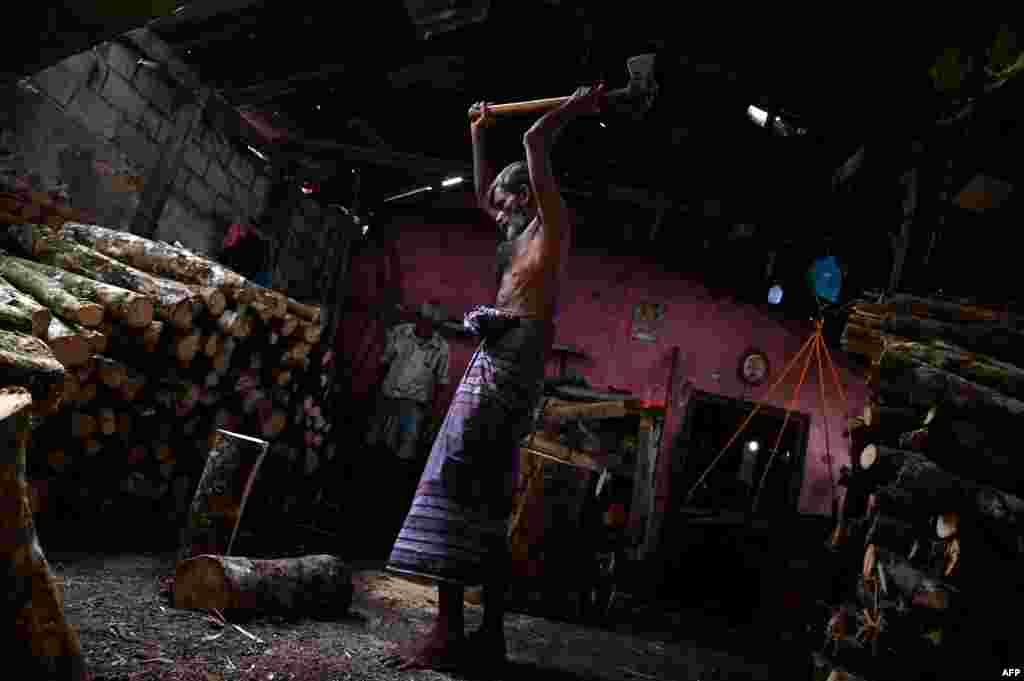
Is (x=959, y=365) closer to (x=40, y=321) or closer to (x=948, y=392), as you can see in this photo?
(x=948, y=392)

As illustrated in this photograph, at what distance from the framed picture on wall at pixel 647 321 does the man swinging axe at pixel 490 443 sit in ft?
20.0

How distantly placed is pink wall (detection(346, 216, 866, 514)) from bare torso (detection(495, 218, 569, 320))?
5804 mm

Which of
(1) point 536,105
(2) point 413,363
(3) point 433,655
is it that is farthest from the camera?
(2) point 413,363

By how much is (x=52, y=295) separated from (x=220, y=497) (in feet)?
5.17

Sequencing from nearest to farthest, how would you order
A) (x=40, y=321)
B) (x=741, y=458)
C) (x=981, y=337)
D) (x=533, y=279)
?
1. (x=40, y=321)
2. (x=533, y=279)
3. (x=981, y=337)
4. (x=741, y=458)

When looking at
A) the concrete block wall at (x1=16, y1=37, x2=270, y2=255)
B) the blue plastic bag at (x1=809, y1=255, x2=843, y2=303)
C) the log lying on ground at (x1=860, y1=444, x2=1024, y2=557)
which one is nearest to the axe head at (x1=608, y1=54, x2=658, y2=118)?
the log lying on ground at (x1=860, y1=444, x2=1024, y2=557)

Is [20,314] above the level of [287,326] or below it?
below

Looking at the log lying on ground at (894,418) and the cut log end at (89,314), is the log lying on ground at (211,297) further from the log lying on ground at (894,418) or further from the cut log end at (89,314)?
the log lying on ground at (894,418)

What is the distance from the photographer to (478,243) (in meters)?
9.73

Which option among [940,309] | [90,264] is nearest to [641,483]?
[940,309]

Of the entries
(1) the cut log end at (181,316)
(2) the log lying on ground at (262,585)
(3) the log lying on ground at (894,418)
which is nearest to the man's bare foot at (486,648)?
(2) the log lying on ground at (262,585)

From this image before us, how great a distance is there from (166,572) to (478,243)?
22.6 ft

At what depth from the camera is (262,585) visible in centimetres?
327

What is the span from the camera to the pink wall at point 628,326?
9.23 metres
